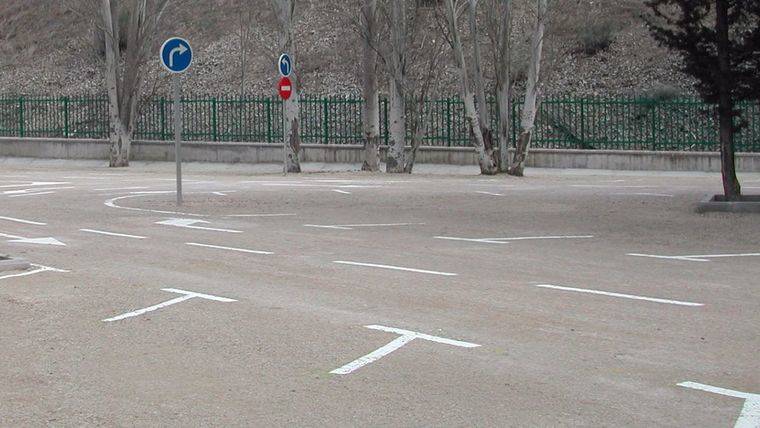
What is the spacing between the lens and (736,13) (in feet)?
58.1

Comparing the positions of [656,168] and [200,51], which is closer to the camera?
[656,168]

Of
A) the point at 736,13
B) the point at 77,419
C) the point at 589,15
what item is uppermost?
the point at 589,15

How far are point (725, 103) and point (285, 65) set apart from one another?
12664 mm

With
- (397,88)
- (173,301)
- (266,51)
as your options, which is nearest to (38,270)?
(173,301)

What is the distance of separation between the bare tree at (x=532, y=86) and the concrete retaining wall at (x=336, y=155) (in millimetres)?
3617

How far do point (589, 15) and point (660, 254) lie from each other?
35771mm

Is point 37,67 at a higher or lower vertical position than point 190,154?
higher

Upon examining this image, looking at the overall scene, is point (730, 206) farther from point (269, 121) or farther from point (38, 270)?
point (269, 121)

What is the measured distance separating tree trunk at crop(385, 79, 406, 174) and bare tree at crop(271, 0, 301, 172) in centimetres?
246

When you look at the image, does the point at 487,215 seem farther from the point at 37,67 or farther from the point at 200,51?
the point at 37,67

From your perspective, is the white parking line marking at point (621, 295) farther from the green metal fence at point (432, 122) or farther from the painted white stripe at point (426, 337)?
the green metal fence at point (432, 122)

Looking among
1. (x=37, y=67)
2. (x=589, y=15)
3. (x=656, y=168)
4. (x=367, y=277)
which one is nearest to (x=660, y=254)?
(x=367, y=277)

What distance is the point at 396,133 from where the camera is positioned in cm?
3086

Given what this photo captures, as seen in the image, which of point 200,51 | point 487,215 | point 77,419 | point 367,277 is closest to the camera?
point 77,419
